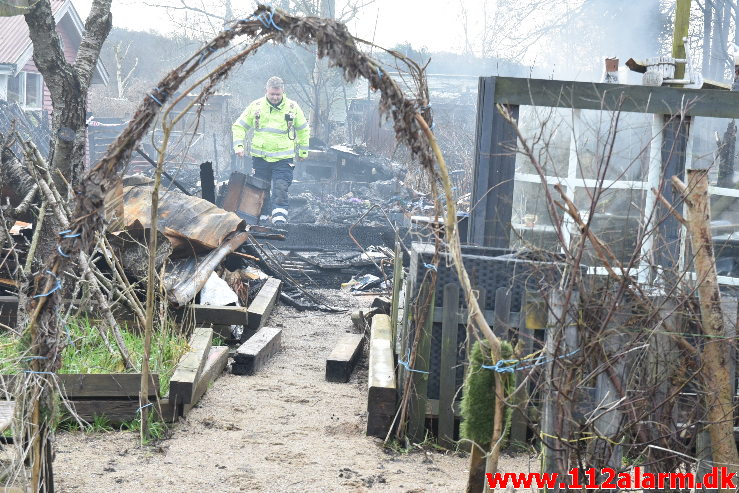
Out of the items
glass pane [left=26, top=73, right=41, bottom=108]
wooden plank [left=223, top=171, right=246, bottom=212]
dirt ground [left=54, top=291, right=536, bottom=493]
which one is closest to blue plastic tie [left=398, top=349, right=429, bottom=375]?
dirt ground [left=54, top=291, right=536, bottom=493]

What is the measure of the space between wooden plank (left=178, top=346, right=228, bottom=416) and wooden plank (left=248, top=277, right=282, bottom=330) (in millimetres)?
981

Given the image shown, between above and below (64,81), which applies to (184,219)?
below

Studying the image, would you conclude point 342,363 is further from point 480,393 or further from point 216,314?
point 480,393

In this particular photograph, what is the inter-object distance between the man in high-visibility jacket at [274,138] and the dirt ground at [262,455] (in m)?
7.38

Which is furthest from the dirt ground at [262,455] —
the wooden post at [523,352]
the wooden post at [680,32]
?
the wooden post at [680,32]

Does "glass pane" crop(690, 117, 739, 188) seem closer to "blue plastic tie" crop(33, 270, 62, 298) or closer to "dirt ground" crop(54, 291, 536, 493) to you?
"dirt ground" crop(54, 291, 536, 493)

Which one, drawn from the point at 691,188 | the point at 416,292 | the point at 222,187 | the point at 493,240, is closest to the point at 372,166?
the point at 222,187

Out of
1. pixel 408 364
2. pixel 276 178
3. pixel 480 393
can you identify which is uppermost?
pixel 276 178

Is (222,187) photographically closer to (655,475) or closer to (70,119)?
(70,119)

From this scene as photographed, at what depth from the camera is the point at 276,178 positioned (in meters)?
13.1

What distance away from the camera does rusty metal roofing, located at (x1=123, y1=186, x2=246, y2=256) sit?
7.44 m

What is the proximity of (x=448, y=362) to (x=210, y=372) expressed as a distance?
202 cm

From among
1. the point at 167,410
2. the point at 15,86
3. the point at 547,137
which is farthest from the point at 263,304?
the point at 15,86

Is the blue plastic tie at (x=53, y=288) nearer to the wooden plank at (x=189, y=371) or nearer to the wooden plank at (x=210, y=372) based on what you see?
the wooden plank at (x=189, y=371)
